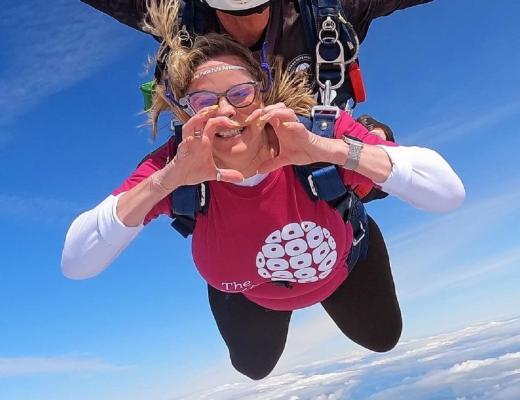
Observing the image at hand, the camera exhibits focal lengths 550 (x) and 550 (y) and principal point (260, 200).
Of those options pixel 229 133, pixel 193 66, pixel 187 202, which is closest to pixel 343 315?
pixel 187 202

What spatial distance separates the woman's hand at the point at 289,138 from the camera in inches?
89.4

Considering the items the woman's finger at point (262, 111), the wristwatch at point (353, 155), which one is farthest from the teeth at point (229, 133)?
the wristwatch at point (353, 155)

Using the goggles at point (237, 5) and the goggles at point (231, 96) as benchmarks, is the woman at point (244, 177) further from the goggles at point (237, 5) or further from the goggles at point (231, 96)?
the goggles at point (237, 5)

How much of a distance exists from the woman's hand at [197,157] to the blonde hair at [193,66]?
1.34 feet

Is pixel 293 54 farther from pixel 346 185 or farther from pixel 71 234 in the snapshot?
pixel 71 234

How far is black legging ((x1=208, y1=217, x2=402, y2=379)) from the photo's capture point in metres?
4.18

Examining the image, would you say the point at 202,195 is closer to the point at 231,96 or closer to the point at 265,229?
the point at 265,229

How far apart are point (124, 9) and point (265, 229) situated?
5.50ft

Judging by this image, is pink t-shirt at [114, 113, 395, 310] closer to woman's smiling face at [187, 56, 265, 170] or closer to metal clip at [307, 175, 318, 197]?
metal clip at [307, 175, 318, 197]

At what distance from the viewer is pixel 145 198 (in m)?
2.44

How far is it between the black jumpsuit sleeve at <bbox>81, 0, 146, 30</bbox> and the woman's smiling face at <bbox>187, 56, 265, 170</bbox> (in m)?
0.94

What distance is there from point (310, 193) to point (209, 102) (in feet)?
2.21

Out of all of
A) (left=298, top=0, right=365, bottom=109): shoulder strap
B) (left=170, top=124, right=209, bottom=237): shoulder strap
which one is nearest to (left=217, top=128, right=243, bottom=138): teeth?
(left=170, top=124, right=209, bottom=237): shoulder strap

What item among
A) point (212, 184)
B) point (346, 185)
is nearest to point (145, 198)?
point (212, 184)
